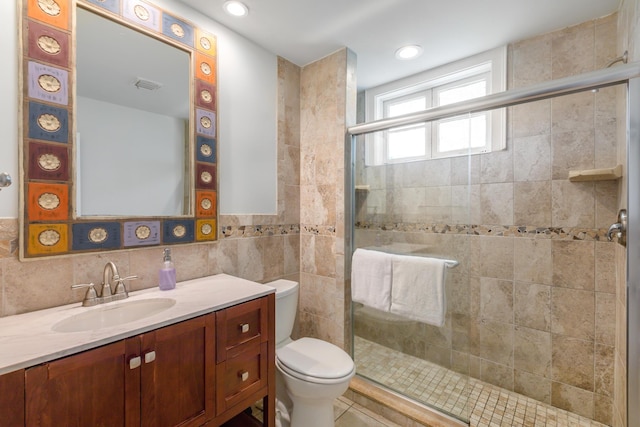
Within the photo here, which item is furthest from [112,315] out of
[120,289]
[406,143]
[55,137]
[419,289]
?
[406,143]

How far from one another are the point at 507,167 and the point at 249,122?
173 centimetres

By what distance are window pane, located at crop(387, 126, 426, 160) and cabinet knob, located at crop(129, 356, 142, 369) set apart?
1.80 m

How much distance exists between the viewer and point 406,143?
2.02m

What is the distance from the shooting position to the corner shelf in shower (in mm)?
1405

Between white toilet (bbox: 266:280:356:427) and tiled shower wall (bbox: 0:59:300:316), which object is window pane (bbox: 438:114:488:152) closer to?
tiled shower wall (bbox: 0:59:300:316)

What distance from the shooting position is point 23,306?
3.58 ft

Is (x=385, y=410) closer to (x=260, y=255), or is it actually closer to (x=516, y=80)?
(x=260, y=255)

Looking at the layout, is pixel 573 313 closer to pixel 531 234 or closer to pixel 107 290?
pixel 531 234

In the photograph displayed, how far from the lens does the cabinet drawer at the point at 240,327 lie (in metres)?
1.17

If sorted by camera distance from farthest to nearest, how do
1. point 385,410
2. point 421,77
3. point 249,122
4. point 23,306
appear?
point 421,77 < point 249,122 < point 385,410 < point 23,306

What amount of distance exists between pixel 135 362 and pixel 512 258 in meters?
2.12

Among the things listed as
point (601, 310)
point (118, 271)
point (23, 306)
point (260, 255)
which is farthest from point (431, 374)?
point (23, 306)

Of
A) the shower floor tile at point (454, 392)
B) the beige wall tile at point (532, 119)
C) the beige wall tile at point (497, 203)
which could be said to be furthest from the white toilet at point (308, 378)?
the beige wall tile at point (532, 119)

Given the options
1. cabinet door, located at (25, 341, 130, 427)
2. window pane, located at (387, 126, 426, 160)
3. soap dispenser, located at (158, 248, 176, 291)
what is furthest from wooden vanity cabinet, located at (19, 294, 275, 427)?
window pane, located at (387, 126, 426, 160)
